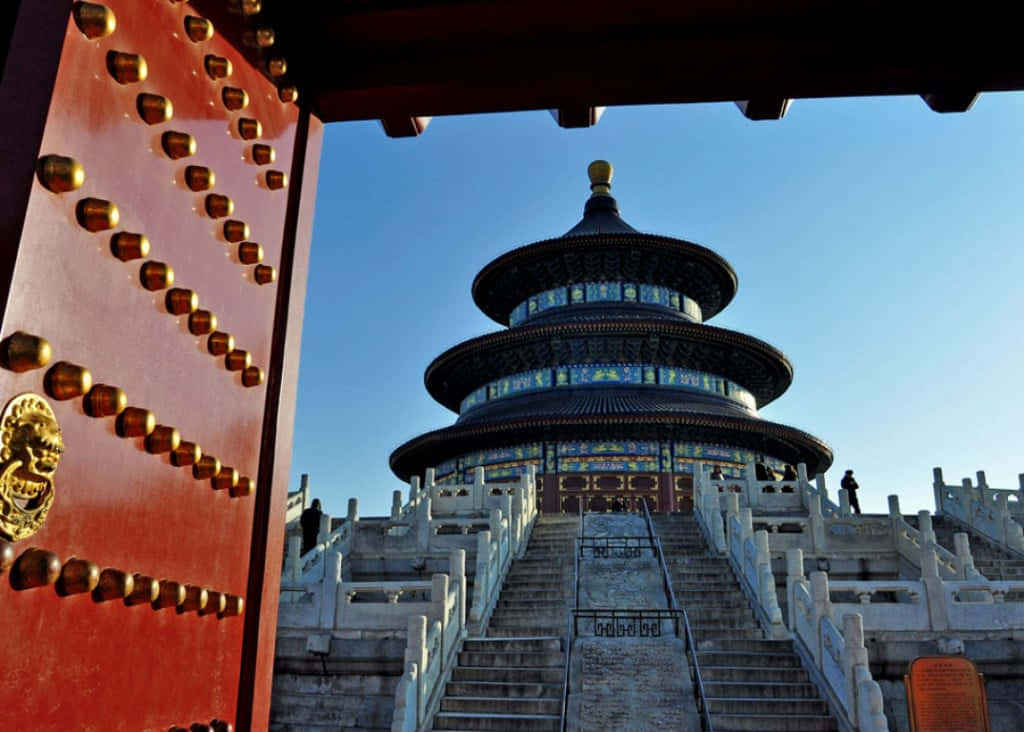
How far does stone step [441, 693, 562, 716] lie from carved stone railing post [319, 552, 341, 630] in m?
1.75

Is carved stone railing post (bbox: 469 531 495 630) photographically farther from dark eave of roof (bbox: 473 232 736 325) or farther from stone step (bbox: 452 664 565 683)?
dark eave of roof (bbox: 473 232 736 325)

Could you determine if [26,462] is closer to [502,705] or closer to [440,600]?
[502,705]

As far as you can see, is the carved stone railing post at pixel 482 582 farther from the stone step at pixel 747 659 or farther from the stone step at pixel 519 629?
the stone step at pixel 747 659

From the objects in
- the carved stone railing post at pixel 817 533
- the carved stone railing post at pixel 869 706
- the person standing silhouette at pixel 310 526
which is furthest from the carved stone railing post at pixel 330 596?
the carved stone railing post at pixel 817 533

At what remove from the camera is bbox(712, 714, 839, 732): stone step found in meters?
8.91

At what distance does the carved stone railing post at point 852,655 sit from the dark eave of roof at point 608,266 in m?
22.4

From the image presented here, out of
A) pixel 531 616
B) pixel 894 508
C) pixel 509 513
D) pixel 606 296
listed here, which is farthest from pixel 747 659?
pixel 606 296

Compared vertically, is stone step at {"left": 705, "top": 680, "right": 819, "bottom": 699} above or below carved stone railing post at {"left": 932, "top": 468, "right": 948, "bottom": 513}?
below

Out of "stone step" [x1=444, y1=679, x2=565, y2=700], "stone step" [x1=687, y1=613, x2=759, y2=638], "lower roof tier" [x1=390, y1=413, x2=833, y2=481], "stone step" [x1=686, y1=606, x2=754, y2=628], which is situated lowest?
"stone step" [x1=444, y1=679, x2=565, y2=700]

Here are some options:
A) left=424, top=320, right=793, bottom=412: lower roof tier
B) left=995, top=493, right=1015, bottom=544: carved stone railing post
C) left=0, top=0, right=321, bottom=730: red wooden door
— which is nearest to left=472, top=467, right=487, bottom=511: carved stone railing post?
left=995, top=493, right=1015, bottom=544: carved stone railing post

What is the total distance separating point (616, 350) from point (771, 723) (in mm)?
19874

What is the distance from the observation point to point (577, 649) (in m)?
10.8

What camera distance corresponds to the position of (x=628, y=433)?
25.6 metres

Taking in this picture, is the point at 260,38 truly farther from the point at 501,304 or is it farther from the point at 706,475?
the point at 501,304
